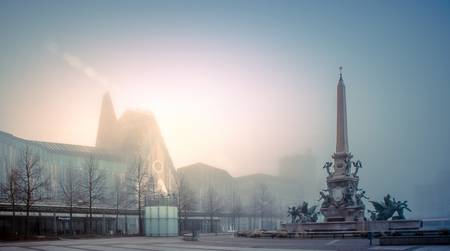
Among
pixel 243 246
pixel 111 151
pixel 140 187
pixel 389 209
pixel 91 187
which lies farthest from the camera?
pixel 111 151

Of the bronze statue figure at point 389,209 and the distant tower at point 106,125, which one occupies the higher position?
the distant tower at point 106,125

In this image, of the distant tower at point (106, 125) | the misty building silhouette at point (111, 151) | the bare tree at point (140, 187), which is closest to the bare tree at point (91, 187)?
the bare tree at point (140, 187)

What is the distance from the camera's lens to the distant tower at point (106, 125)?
17625cm

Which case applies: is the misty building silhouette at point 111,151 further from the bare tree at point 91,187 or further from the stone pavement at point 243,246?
the stone pavement at point 243,246

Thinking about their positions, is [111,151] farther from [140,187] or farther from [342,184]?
[342,184]

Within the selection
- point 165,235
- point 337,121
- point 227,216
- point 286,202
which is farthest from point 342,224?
point 286,202

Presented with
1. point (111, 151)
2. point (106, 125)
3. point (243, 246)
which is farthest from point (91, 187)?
point (106, 125)

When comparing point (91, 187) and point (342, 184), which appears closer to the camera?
point (342, 184)

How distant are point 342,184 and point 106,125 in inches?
5310

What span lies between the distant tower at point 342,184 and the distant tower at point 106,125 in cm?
12607

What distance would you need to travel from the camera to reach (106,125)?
586 feet

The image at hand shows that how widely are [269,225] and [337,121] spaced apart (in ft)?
264

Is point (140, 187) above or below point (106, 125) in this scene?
below

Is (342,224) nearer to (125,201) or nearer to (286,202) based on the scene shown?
(125,201)
